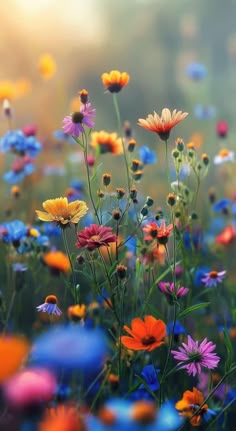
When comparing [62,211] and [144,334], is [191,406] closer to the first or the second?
[144,334]

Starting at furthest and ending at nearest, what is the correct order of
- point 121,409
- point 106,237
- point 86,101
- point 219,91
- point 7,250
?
point 219,91, point 7,250, point 86,101, point 106,237, point 121,409

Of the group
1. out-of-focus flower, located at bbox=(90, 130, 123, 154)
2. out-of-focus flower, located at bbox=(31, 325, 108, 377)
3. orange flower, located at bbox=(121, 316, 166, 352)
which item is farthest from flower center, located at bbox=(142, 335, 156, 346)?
out-of-focus flower, located at bbox=(90, 130, 123, 154)

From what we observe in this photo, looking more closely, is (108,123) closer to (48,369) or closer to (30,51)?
(30,51)

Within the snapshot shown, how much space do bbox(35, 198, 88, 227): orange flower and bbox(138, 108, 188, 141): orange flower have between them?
0.18m

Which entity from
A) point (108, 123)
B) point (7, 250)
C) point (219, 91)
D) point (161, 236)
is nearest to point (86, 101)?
point (161, 236)

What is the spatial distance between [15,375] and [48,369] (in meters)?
0.02

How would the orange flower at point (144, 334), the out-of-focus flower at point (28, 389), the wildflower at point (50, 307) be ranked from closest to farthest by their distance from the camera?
the out-of-focus flower at point (28, 389)
the orange flower at point (144, 334)
the wildflower at point (50, 307)

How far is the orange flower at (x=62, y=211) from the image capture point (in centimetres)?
99

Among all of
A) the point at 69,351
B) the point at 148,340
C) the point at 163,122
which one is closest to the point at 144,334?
the point at 148,340

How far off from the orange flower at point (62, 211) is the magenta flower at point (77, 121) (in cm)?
18

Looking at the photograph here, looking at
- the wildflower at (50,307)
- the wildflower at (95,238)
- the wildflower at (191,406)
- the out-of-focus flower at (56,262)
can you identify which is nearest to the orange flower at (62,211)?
the wildflower at (95,238)

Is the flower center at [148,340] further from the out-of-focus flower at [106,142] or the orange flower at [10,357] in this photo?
the out-of-focus flower at [106,142]

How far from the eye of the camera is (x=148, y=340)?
0.96 metres

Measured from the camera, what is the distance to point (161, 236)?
1076 mm
